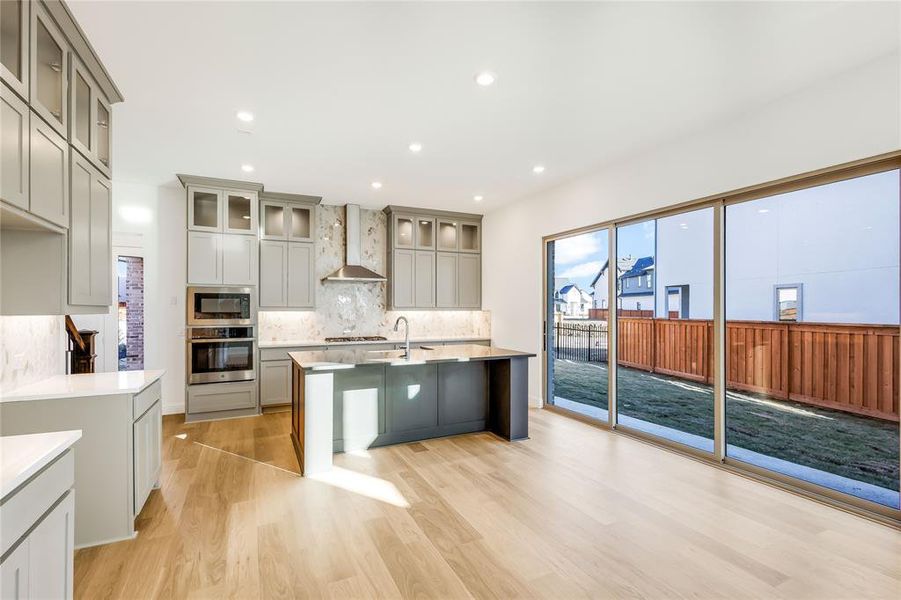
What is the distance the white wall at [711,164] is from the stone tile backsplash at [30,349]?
4.68 meters

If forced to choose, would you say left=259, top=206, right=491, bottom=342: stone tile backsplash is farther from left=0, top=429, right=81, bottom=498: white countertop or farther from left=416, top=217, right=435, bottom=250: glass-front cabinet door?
left=0, top=429, right=81, bottom=498: white countertop

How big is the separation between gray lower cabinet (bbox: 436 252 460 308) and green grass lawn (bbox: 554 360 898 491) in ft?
9.35

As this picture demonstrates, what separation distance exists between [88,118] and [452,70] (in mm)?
2384

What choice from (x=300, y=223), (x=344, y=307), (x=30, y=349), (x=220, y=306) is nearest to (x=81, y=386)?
(x=30, y=349)

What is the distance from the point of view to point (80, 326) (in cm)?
487

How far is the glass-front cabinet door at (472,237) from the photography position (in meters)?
7.20

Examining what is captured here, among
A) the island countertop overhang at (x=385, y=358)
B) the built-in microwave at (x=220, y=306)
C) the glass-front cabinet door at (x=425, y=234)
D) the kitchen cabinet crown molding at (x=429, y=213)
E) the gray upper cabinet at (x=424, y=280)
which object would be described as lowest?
the island countertop overhang at (x=385, y=358)

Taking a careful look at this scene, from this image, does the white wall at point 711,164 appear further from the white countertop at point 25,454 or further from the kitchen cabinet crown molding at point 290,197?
the white countertop at point 25,454

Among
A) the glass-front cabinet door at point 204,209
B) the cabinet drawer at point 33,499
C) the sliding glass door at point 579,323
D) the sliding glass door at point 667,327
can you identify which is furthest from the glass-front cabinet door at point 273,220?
the cabinet drawer at point 33,499

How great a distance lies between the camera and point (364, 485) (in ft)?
10.7

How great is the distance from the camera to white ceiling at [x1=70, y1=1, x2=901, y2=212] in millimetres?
2293

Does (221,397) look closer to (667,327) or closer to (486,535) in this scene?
(486,535)

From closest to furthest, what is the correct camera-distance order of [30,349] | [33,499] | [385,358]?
[33,499]
[30,349]
[385,358]

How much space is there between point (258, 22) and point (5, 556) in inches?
101
